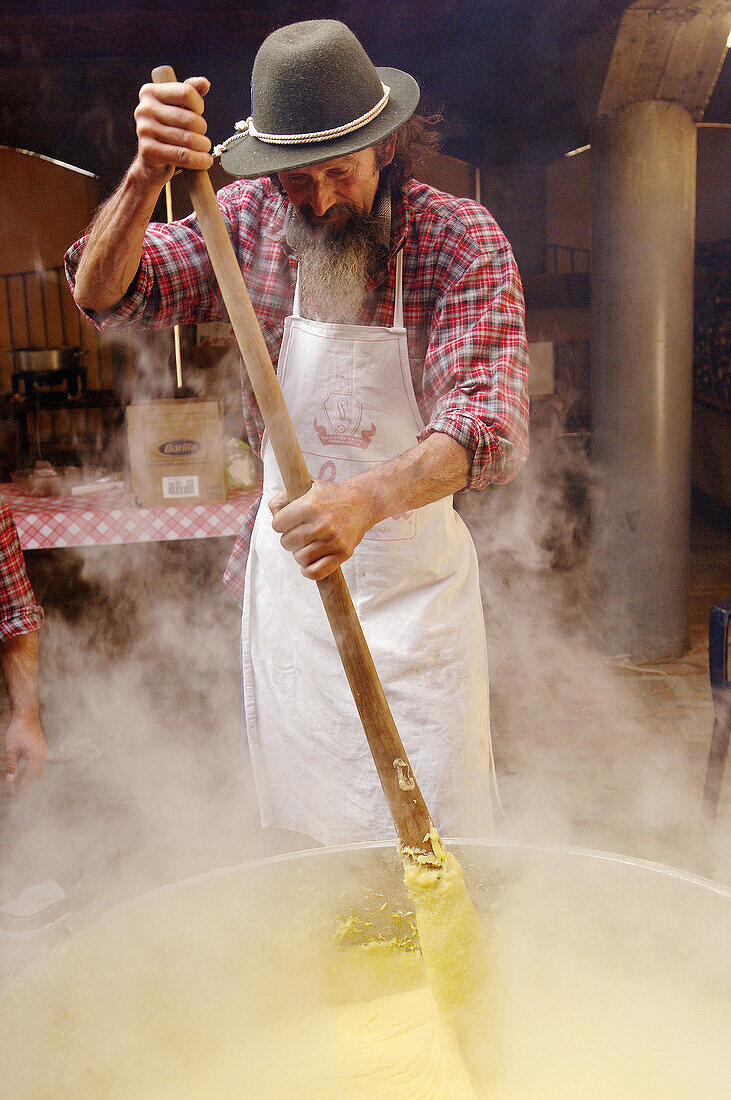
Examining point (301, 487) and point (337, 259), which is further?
point (337, 259)

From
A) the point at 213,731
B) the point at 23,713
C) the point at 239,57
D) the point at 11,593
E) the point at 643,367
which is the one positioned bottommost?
the point at 213,731

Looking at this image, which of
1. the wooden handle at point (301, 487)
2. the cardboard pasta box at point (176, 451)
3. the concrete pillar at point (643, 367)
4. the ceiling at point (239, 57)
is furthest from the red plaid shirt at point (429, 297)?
the ceiling at point (239, 57)

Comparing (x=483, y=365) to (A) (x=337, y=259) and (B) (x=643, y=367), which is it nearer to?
(A) (x=337, y=259)

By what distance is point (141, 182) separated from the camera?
3.86 ft

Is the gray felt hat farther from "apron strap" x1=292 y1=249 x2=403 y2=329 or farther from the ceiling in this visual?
the ceiling

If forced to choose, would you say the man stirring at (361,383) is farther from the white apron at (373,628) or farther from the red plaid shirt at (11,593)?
the red plaid shirt at (11,593)

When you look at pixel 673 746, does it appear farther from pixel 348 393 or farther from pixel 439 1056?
pixel 439 1056

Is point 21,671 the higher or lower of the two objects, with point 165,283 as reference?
lower

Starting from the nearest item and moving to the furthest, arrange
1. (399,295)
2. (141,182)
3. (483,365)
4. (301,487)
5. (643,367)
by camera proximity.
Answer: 1. (301,487)
2. (141,182)
3. (483,365)
4. (399,295)
5. (643,367)

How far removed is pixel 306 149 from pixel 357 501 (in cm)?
51

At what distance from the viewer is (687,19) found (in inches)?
144

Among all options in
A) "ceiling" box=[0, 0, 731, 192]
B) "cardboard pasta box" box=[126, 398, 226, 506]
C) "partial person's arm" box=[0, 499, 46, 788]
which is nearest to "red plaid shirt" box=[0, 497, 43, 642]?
"partial person's arm" box=[0, 499, 46, 788]

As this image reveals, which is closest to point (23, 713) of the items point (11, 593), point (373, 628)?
point (11, 593)

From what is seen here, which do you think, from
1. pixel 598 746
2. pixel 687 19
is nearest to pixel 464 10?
pixel 687 19
